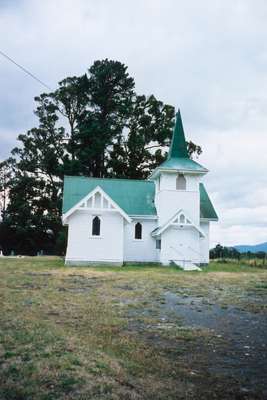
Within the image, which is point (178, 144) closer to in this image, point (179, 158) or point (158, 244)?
point (179, 158)

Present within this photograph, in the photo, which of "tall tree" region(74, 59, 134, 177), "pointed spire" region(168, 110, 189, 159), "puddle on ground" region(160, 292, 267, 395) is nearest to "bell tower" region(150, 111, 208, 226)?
"pointed spire" region(168, 110, 189, 159)

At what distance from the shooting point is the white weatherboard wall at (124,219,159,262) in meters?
32.2

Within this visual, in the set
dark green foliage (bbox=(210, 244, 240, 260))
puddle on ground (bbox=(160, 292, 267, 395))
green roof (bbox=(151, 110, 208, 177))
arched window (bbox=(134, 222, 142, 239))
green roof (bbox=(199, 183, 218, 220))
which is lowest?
puddle on ground (bbox=(160, 292, 267, 395))

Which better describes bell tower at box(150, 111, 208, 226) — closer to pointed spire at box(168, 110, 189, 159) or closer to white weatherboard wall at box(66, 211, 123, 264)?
pointed spire at box(168, 110, 189, 159)

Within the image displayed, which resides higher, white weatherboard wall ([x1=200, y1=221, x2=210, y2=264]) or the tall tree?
the tall tree

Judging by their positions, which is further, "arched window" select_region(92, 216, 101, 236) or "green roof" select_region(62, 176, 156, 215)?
"green roof" select_region(62, 176, 156, 215)

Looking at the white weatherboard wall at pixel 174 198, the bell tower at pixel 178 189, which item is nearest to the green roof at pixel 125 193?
the white weatherboard wall at pixel 174 198

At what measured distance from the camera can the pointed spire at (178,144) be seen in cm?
Answer: 3364

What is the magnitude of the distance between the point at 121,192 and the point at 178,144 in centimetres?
599

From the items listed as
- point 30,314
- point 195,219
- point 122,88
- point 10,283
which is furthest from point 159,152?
point 30,314

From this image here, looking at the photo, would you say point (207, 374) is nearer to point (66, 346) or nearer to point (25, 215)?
point (66, 346)

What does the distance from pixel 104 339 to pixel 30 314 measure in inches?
112

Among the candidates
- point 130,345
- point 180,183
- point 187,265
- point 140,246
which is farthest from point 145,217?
point 130,345

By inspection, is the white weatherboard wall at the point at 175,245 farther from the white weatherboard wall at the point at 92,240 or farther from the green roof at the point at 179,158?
the green roof at the point at 179,158
